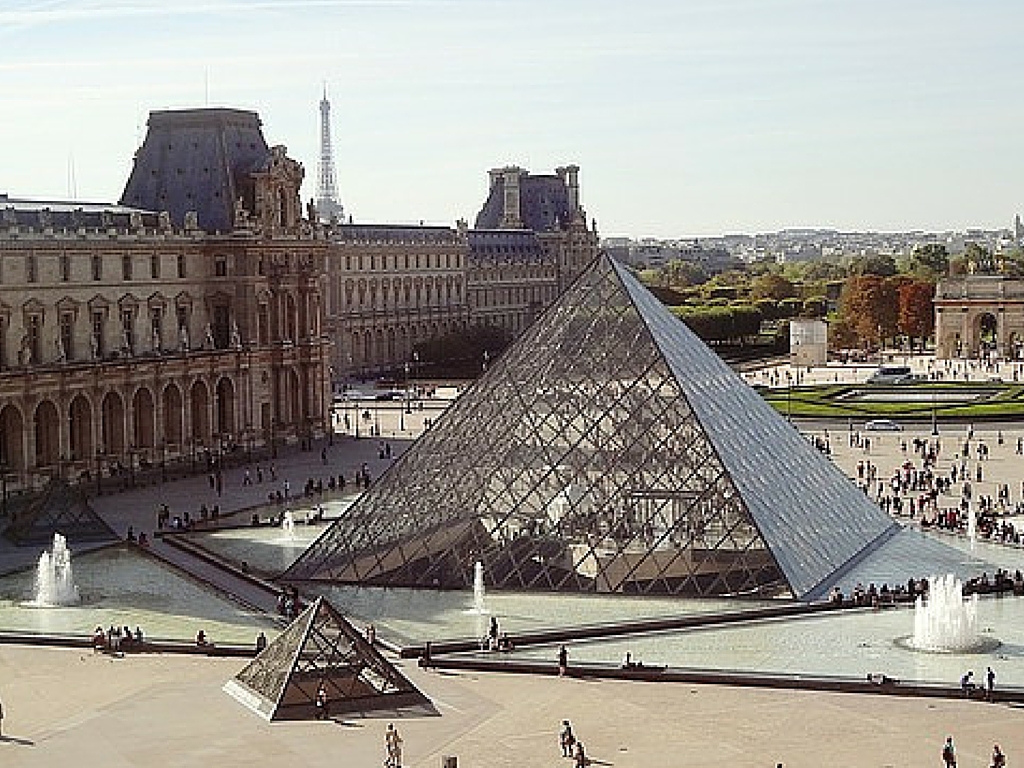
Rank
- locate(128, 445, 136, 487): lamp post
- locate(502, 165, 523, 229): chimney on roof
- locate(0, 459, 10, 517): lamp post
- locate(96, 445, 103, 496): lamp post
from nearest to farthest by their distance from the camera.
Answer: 1. locate(0, 459, 10, 517): lamp post
2. locate(96, 445, 103, 496): lamp post
3. locate(128, 445, 136, 487): lamp post
4. locate(502, 165, 523, 229): chimney on roof

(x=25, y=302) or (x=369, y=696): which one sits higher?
(x=25, y=302)

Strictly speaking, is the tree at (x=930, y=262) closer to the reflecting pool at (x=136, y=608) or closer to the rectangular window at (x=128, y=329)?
the rectangular window at (x=128, y=329)

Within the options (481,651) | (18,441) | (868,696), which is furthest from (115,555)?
(868,696)

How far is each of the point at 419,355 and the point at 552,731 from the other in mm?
78765

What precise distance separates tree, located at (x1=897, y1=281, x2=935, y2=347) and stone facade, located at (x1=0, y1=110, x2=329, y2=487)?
60.8 metres

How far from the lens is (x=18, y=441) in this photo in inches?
2126

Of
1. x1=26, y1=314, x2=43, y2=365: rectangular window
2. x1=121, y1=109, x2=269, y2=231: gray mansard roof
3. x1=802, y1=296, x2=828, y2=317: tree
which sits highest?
x1=121, y1=109, x2=269, y2=231: gray mansard roof

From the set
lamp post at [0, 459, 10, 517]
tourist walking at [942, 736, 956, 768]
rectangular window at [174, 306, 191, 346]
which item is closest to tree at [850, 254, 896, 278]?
rectangular window at [174, 306, 191, 346]

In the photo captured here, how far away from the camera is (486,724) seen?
26250 mm

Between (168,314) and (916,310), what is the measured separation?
70.9 meters

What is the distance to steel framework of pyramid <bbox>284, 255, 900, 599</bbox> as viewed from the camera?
35.0 meters

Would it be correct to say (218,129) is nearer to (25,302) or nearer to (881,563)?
(25,302)

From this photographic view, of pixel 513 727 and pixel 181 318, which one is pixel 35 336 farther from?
pixel 513 727

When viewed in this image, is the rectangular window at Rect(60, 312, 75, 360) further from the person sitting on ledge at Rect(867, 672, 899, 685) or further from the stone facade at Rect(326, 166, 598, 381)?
the person sitting on ledge at Rect(867, 672, 899, 685)
